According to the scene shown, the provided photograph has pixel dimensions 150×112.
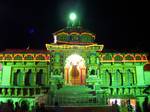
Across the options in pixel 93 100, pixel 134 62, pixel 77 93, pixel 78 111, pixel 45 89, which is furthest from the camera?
pixel 134 62

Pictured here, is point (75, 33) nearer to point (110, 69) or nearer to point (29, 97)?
point (110, 69)

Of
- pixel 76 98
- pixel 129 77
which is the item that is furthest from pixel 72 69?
pixel 76 98

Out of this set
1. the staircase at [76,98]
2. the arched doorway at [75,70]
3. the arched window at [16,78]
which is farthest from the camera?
the arched window at [16,78]

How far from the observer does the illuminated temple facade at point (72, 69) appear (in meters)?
35.9

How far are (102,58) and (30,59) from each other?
415 inches

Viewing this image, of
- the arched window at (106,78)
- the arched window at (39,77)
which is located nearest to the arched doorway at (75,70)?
the arched window at (106,78)

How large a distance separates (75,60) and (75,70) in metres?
1.45

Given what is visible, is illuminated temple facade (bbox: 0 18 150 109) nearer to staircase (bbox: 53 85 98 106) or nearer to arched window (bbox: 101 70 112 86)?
arched window (bbox: 101 70 112 86)

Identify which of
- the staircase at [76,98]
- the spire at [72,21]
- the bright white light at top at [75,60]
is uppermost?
the spire at [72,21]

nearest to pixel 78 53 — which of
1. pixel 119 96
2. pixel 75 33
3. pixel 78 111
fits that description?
pixel 75 33

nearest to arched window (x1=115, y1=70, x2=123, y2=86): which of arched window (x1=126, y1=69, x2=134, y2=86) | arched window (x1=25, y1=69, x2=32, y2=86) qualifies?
arched window (x1=126, y1=69, x2=134, y2=86)

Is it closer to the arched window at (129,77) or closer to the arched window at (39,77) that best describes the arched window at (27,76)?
the arched window at (39,77)

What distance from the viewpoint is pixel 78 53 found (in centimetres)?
3653

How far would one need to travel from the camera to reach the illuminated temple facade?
118ft
